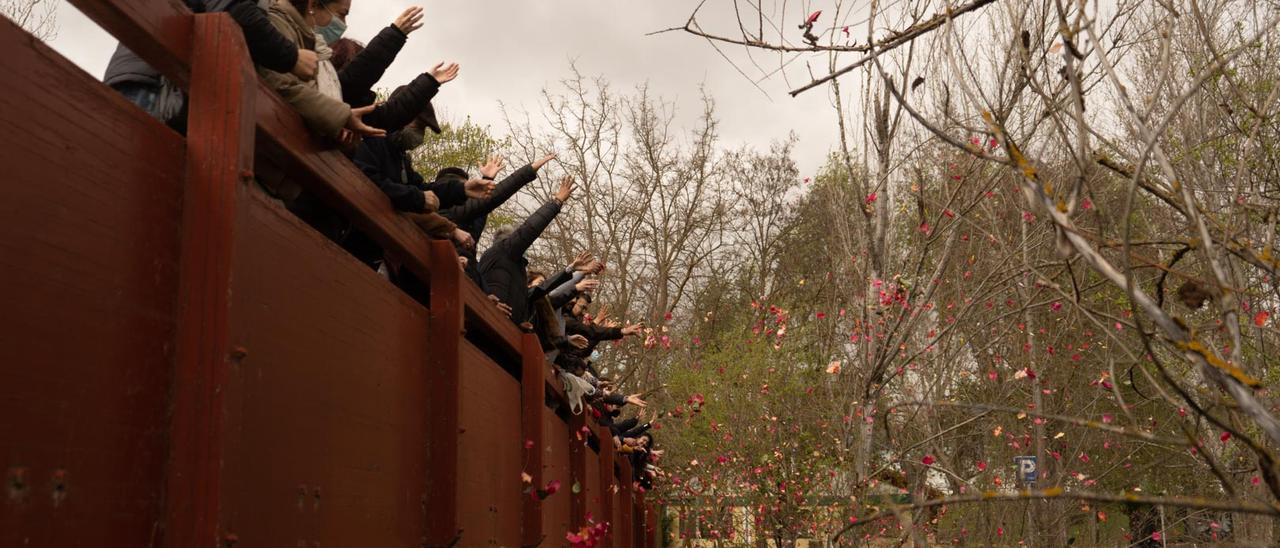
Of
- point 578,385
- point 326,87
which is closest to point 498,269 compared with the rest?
point 578,385

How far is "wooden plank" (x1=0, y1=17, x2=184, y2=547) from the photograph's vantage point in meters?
1.79

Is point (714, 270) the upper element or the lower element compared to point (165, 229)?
upper

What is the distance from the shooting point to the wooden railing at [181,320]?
183 cm

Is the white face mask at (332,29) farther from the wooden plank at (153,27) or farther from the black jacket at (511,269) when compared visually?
the black jacket at (511,269)

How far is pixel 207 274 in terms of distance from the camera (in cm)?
224

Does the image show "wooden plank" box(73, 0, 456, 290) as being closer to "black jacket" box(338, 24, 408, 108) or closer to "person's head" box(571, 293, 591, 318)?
"black jacket" box(338, 24, 408, 108)

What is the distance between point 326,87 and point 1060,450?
23241 mm

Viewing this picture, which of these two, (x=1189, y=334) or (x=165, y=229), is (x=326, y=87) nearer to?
(x=165, y=229)

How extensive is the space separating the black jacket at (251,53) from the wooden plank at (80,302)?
63 cm

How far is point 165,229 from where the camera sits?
2201 mm

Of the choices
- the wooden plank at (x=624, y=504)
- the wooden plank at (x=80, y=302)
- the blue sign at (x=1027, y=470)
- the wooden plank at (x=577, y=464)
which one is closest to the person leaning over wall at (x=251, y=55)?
the wooden plank at (x=80, y=302)

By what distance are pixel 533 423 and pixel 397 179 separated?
203 centimetres

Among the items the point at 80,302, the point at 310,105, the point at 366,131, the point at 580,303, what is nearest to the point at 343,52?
the point at 366,131

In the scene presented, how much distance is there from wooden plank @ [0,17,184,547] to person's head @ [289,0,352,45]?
208 cm
